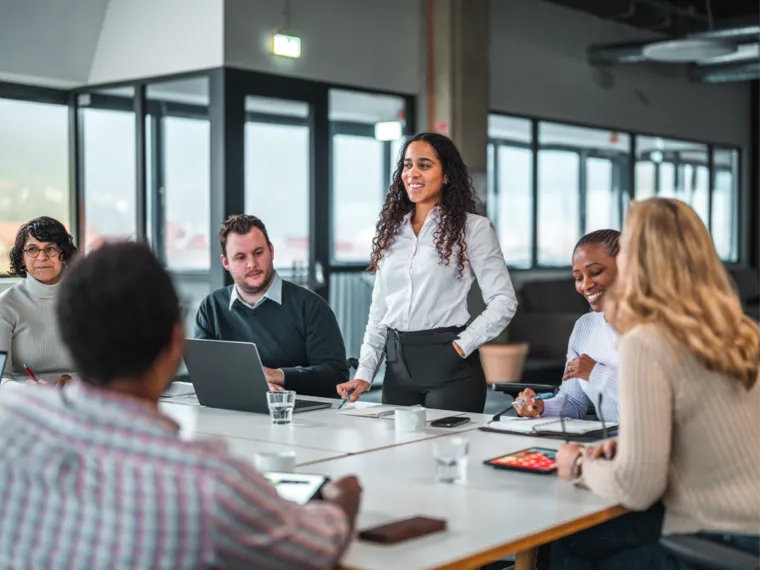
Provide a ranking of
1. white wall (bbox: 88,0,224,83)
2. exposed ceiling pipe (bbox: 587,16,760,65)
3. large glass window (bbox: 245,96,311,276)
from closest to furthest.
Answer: white wall (bbox: 88,0,224,83), large glass window (bbox: 245,96,311,276), exposed ceiling pipe (bbox: 587,16,760,65)

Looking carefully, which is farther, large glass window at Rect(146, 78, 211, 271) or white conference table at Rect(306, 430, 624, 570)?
large glass window at Rect(146, 78, 211, 271)

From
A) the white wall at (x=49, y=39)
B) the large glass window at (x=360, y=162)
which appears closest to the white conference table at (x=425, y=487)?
the white wall at (x=49, y=39)

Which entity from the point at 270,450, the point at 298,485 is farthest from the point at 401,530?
the point at 270,450

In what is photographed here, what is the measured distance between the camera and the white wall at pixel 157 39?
20.1 ft

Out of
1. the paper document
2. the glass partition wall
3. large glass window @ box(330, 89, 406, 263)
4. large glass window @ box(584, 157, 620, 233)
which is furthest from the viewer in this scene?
large glass window @ box(584, 157, 620, 233)

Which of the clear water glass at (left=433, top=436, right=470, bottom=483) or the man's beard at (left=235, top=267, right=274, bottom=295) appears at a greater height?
the man's beard at (left=235, top=267, right=274, bottom=295)

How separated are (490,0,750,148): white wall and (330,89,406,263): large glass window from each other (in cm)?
117

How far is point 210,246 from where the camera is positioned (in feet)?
20.7

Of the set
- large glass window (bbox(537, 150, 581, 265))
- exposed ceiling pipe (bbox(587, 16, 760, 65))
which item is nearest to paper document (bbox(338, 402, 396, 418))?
exposed ceiling pipe (bbox(587, 16, 760, 65))

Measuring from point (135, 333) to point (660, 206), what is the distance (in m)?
1.14

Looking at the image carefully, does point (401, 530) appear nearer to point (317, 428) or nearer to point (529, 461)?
point (529, 461)

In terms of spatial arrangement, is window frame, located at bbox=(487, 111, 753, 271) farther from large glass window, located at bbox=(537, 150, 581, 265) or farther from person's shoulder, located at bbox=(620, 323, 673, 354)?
person's shoulder, located at bbox=(620, 323, 673, 354)

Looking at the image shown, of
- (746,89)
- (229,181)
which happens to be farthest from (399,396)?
(746,89)

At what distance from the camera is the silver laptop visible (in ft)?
10.1
